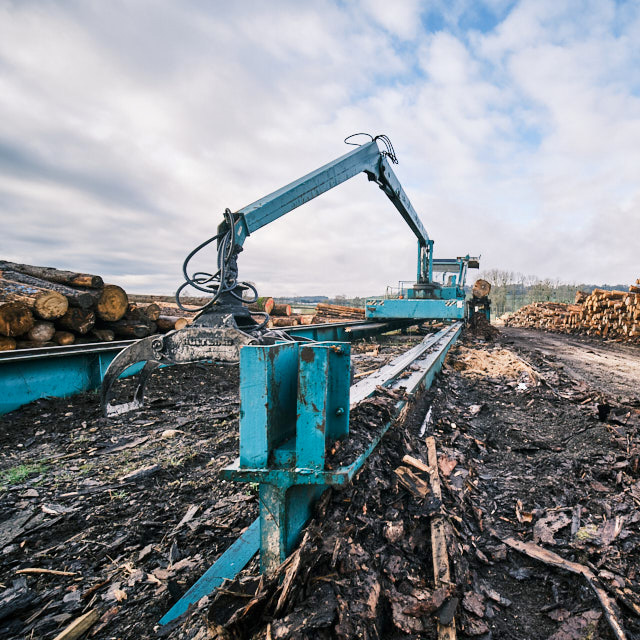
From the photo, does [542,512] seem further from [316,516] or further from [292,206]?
[292,206]

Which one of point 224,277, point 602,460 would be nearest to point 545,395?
point 602,460

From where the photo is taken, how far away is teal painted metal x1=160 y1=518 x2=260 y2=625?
1.53 meters

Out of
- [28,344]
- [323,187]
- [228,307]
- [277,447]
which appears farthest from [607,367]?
[28,344]

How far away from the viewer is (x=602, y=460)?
109 inches

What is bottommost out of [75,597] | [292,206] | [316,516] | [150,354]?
[75,597]

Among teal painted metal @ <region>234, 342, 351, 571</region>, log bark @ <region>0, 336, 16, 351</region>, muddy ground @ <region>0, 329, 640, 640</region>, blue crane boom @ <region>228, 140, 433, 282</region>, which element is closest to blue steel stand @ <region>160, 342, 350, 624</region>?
teal painted metal @ <region>234, 342, 351, 571</region>

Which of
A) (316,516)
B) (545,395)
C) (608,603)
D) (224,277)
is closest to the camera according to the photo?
(608,603)

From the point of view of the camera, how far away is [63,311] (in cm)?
567

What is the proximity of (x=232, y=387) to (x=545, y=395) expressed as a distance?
4.25m

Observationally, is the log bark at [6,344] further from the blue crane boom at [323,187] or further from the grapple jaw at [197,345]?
the blue crane boom at [323,187]

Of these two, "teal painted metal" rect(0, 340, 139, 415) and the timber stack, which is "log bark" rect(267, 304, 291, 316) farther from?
"teal painted metal" rect(0, 340, 139, 415)

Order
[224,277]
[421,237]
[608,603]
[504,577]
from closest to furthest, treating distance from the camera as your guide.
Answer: [608,603] → [504,577] → [224,277] → [421,237]

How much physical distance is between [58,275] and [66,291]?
957mm

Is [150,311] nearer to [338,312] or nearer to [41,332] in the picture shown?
[41,332]
